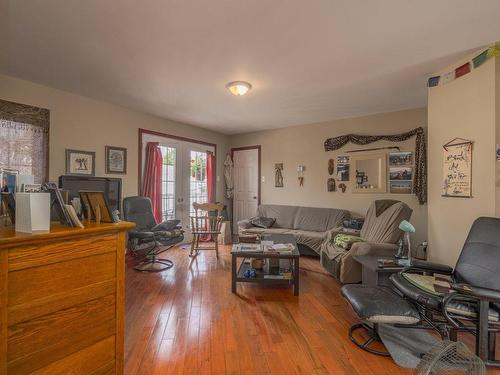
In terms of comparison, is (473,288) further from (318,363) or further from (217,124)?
A: (217,124)

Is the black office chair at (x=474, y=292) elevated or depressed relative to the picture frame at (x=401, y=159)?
depressed

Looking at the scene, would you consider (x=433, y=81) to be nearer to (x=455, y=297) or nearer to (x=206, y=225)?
(x=455, y=297)

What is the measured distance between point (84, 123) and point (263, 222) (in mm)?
3437

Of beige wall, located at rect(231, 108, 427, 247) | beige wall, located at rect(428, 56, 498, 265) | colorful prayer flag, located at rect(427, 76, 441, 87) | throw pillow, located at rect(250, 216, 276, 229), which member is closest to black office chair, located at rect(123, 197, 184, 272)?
throw pillow, located at rect(250, 216, 276, 229)

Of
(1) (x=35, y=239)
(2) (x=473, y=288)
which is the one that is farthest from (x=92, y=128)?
(2) (x=473, y=288)

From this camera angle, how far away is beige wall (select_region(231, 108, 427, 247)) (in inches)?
170

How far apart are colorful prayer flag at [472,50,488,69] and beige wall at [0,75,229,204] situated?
14.8 feet

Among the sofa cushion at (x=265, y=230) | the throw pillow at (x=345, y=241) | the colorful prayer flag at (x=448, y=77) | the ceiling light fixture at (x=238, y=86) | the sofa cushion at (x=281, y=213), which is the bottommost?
the sofa cushion at (x=265, y=230)

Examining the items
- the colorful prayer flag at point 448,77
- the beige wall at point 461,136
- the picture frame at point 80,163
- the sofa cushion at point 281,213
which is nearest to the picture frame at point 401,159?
the beige wall at point 461,136

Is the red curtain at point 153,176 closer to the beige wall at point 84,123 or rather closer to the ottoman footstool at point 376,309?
the beige wall at point 84,123

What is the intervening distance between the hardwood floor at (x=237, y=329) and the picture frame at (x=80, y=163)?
1.69m

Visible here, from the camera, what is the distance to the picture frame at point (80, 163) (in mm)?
3617

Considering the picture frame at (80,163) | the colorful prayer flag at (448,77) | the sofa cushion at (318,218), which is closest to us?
the colorful prayer flag at (448,77)

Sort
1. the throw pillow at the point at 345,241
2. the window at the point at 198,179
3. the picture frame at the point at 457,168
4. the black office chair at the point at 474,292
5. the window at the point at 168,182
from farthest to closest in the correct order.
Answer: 1. the window at the point at 198,179
2. the window at the point at 168,182
3. the throw pillow at the point at 345,241
4. the picture frame at the point at 457,168
5. the black office chair at the point at 474,292
